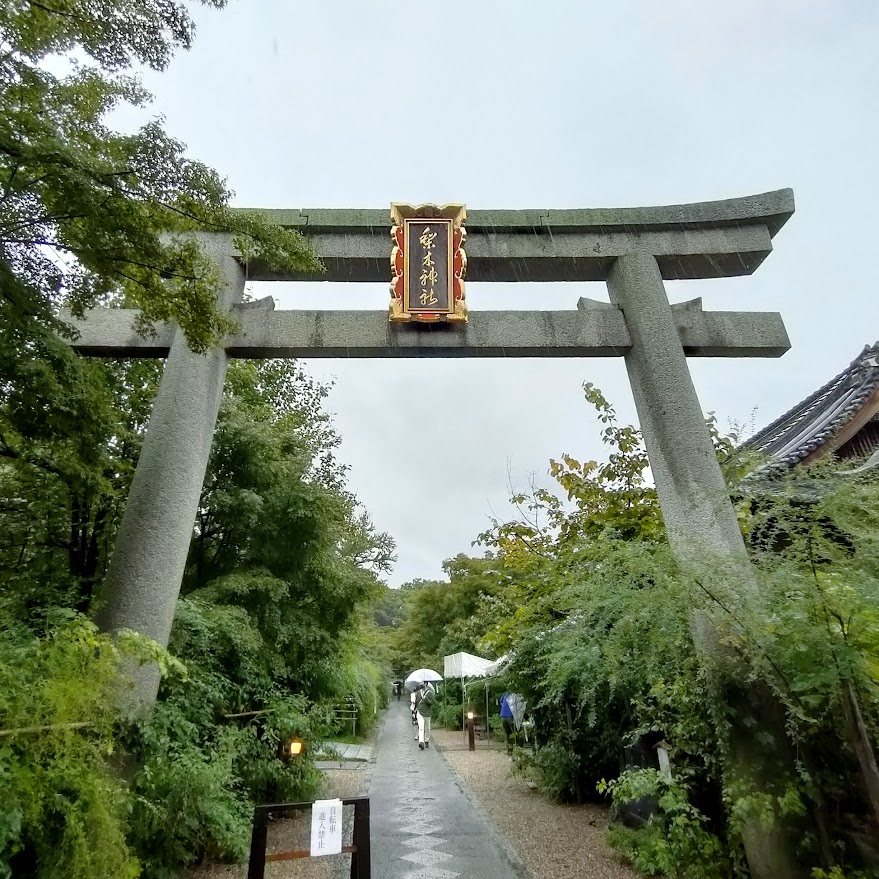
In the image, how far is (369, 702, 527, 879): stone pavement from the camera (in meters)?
5.49

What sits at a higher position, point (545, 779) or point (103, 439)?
point (103, 439)

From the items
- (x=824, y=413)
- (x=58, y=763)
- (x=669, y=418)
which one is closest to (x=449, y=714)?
(x=824, y=413)

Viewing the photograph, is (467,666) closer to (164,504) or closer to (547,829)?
(547,829)

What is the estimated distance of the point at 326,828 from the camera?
3.64 metres

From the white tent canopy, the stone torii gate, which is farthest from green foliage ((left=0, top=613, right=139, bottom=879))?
the white tent canopy

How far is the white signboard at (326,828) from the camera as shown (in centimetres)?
360

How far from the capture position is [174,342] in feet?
17.7

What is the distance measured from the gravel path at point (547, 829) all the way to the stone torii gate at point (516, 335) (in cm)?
341

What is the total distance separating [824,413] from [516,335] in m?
5.23

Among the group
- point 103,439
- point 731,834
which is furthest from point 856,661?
point 103,439

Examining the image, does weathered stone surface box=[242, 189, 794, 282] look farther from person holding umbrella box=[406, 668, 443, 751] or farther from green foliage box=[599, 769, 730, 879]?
person holding umbrella box=[406, 668, 443, 751]

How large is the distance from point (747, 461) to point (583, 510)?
374 cm

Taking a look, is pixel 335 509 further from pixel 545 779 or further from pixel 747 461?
pixel 545 779

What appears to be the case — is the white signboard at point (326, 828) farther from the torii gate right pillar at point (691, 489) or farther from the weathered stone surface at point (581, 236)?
the weathered stone surface at point (581, 236)
